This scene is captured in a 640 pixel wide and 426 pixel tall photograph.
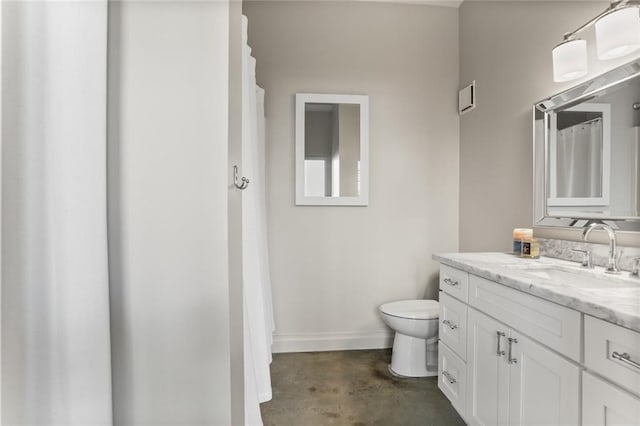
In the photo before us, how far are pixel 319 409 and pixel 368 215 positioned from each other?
4.57ft

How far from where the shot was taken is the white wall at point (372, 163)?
2.61m

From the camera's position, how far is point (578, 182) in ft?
5.29

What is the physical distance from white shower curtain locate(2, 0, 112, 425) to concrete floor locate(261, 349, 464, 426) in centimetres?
150

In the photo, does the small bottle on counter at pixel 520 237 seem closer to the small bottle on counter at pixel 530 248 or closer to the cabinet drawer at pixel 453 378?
the small bottle on counter at pixel 530 248

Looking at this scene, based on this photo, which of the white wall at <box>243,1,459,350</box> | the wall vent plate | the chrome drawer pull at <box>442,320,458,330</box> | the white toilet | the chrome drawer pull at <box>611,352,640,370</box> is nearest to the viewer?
the chrome drawer pull at <box>611,352,640,370</box>

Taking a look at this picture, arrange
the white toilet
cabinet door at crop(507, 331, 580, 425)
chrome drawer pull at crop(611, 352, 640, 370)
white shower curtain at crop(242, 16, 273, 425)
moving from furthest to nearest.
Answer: the white toilet < white shower curtain at crop(242, 16, 273, 425) < cabinet door at crop(507, 331, 580, 425) < chrome drawer pull at crop(611, 352, 640, 370)

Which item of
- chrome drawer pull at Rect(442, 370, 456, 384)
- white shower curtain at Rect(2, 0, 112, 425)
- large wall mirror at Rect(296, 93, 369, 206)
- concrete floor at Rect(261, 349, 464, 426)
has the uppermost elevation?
large wall mirror at Rect(296, 93, 369, 206)

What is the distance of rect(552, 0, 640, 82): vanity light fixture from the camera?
1.25 meters

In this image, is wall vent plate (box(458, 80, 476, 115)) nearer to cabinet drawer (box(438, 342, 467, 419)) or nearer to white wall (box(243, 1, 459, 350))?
white wall (box(243, 1, 459, 350))

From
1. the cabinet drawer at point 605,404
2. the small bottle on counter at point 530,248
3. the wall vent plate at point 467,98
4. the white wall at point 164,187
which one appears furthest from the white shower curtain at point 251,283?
the wall vent plate at point 467,98

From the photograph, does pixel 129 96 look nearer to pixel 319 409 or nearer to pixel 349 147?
pixel 319 409

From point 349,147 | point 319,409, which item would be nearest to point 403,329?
point 319,409

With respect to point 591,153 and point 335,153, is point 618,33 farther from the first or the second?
point 335,153

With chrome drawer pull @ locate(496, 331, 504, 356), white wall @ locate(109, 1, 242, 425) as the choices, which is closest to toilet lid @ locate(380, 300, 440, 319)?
chrome drawer pull @ locate(496, 331, 504, 356)
